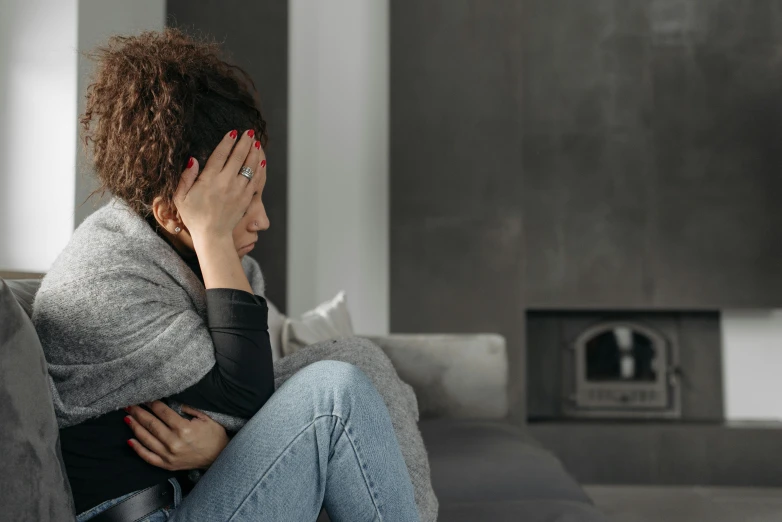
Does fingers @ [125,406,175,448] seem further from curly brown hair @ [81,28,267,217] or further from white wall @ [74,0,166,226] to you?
white wall @ [74,0,166,226]

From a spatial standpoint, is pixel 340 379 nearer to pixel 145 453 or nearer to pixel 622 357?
pixel 145 453

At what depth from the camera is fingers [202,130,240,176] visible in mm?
1180

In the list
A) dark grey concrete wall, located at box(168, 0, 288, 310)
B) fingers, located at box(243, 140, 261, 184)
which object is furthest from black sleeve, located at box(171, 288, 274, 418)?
dark grey concrete wall, located at box(168, 0, 288, 310)

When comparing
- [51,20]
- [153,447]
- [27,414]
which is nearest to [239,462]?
[153,447]

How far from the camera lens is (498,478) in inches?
64.8

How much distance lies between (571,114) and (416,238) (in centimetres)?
92

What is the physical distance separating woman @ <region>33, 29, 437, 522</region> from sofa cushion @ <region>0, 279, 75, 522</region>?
0.44ft

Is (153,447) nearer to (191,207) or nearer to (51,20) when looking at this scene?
(191,207)

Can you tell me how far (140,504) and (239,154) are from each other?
513 millimetres

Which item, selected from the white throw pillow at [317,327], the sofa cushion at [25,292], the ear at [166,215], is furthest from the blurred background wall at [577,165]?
the ear at [166,215]

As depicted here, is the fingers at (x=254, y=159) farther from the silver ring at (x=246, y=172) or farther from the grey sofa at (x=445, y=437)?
the grey sofa at (x=445, y=437)

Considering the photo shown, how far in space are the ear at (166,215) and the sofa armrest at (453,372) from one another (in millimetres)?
1249

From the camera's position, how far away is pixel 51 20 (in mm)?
2418

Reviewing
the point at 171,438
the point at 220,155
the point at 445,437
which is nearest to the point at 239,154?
the point at 220,155
